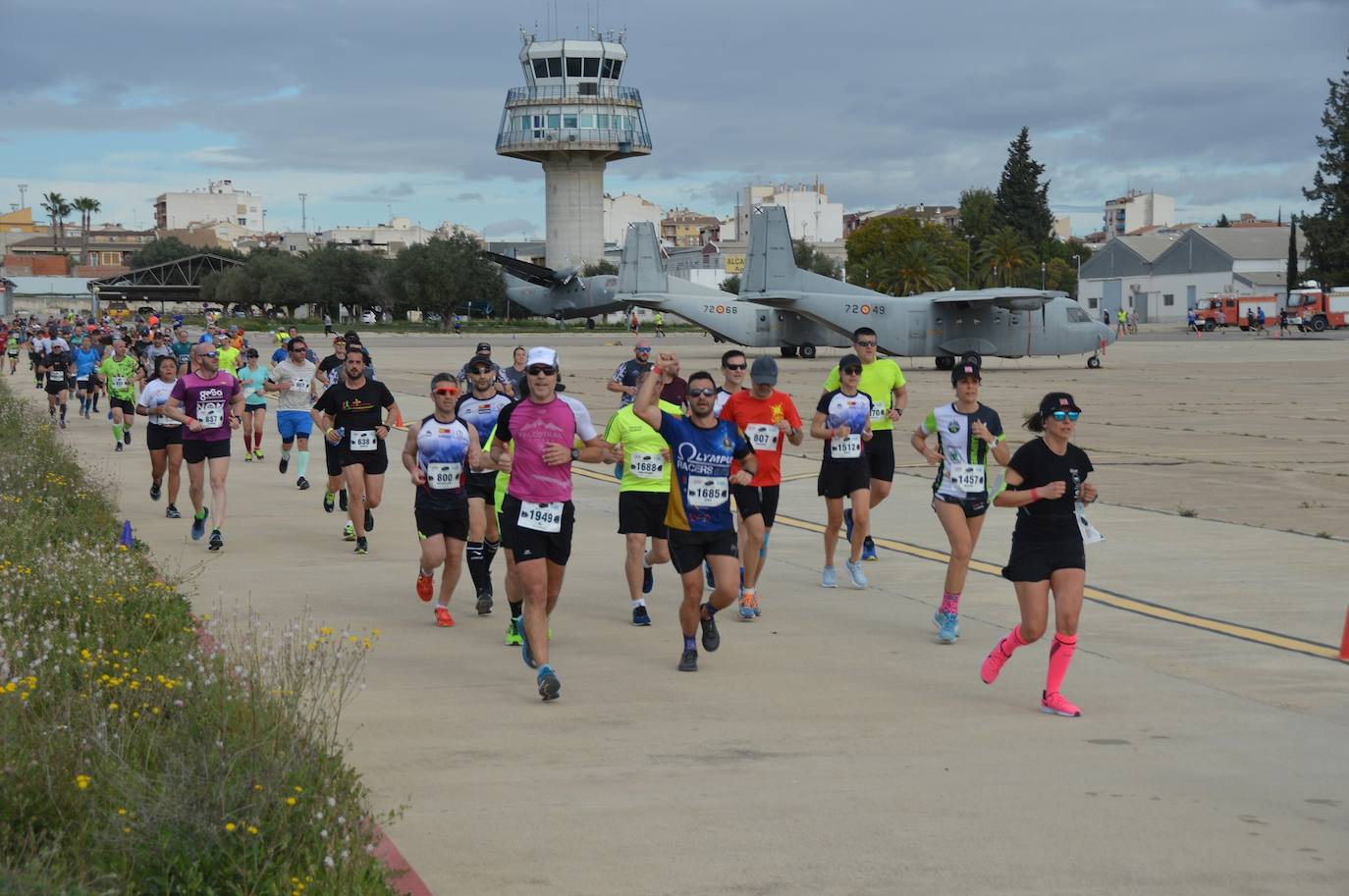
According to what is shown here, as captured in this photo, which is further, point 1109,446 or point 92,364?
point 92,364

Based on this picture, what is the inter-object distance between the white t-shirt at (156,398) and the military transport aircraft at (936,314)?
3462 centimetres

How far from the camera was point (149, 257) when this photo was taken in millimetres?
166625

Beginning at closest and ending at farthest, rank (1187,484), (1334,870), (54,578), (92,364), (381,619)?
1. (1334,870)
2. (54,578)
3. (381,619)
4. (1187,484)
5. (92,364)

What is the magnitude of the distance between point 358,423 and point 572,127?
357 ft

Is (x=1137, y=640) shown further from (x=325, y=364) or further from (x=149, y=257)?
(x=149, y=257)

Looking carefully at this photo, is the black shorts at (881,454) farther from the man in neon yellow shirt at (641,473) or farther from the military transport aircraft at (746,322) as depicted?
the military transport aircraft at (746,322)

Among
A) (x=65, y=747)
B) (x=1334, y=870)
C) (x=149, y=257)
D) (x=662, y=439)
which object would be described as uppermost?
(x=149, y=257)

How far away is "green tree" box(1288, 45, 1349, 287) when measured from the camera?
92938 mm

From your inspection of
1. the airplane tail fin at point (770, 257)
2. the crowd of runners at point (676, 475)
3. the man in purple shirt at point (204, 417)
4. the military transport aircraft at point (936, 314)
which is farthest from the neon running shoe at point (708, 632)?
the airplane tail fin at point (770, 257)

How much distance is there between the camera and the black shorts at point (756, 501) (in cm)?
1069

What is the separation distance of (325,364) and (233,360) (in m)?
4.65

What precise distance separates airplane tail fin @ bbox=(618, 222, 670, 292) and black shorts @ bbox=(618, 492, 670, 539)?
59182mm

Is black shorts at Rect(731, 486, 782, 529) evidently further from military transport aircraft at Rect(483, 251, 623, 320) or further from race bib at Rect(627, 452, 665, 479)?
military transport aircraft at Rect(483, 251, 623, 320)

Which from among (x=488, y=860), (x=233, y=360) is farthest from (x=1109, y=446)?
(x=488, y=860)
